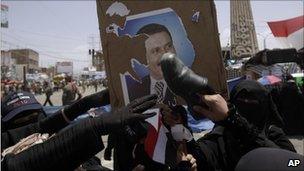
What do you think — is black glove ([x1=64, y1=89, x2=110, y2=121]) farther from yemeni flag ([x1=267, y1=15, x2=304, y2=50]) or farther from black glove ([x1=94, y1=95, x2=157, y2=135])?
yemeni flag ([x1=267, y1=15, x2=304, y2=50])

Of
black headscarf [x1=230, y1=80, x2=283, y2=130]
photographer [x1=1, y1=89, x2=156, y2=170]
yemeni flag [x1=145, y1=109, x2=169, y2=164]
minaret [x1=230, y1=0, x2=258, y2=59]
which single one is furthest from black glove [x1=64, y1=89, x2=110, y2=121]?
minaret [x1=230, y1=0, x2=258, y2=59]

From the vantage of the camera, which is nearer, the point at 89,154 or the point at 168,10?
the point at 89,154

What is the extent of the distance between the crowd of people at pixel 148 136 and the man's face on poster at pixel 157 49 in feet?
0.56

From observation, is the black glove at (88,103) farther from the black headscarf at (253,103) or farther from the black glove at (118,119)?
the black glove at (118,119)

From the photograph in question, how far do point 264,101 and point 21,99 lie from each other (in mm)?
1669

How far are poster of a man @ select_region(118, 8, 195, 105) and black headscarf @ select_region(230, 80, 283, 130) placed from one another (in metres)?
0.67

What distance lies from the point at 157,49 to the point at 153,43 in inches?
1.9

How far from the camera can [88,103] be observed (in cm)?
289

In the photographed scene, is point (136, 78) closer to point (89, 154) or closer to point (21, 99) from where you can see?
point (89, 154)

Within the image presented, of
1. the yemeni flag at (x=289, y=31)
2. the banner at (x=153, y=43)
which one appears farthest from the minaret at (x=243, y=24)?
the banner at (x=153, y=43)

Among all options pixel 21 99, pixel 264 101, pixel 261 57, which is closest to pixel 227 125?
pixel 264 101

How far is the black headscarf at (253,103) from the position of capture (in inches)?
108

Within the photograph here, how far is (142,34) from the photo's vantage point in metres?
2.37

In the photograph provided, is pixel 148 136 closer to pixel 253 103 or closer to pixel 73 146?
pixel 73 146
